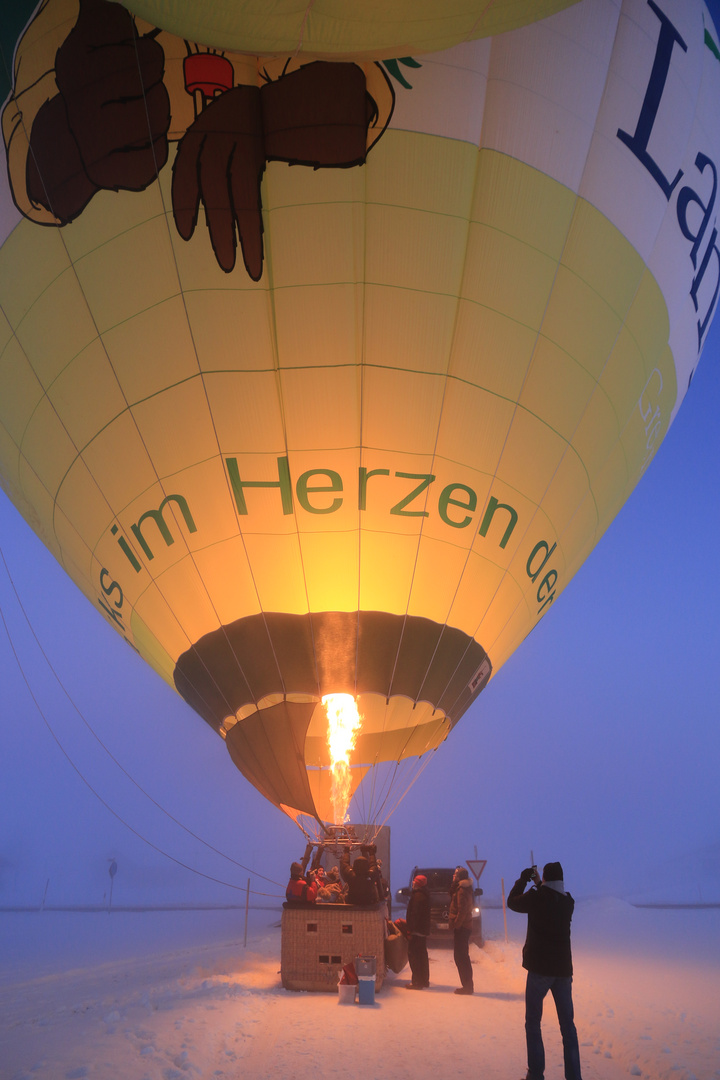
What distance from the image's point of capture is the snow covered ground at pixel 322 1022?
3316 millimetres

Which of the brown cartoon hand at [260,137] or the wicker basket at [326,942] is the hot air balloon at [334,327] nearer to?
the brown cartoon hand at [260,137]

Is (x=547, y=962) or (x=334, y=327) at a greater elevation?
(x=334, y=327)

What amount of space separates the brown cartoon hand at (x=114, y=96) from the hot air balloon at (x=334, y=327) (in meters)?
0.02

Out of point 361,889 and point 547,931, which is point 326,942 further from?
point 547,931

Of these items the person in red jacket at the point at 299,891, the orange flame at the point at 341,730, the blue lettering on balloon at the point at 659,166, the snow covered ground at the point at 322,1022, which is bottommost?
the snow covered ground at the point at 322,1022

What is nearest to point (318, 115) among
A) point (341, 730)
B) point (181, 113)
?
point (181, 113)

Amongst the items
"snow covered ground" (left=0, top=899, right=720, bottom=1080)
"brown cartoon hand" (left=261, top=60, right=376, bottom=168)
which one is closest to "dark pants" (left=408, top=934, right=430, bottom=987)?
"snow covered ground" (left=0, top=899, right=720, bottom=1080)

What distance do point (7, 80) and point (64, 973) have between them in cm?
→ 733

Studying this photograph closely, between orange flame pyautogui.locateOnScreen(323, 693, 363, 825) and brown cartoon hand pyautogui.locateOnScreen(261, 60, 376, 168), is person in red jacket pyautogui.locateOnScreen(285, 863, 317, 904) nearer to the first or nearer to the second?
orange flame pyautogui.locateOnScreen(323, 693, 363, 825)

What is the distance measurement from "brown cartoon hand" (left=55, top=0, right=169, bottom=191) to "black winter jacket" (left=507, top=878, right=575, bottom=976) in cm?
509

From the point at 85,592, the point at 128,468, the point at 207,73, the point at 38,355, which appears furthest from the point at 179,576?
the point at 207,73

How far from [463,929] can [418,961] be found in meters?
0.46

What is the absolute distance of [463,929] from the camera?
5676mm

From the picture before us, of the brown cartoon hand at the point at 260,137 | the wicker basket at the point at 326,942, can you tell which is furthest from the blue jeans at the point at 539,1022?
the brown cartoon hand at the point at 260,137
